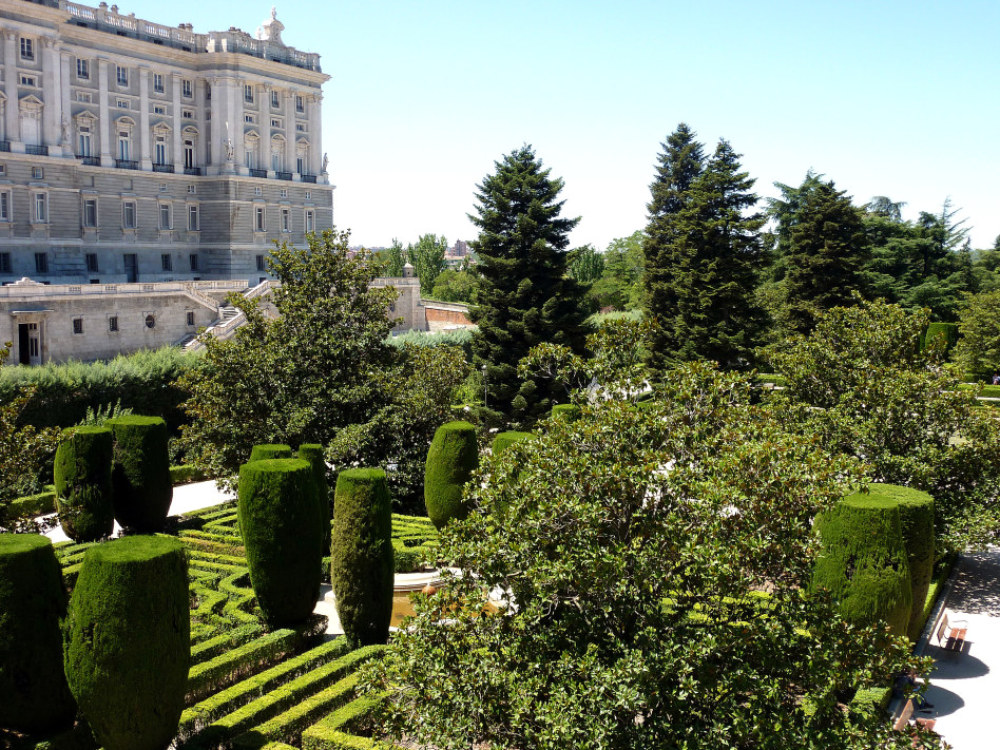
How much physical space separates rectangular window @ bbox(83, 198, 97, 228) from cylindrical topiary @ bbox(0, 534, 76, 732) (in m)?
50.6

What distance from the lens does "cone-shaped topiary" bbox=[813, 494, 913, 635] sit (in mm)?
14078

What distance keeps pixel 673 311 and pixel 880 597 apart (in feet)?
94.3

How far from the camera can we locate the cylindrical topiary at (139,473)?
819 inches

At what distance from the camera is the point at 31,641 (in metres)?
10.7

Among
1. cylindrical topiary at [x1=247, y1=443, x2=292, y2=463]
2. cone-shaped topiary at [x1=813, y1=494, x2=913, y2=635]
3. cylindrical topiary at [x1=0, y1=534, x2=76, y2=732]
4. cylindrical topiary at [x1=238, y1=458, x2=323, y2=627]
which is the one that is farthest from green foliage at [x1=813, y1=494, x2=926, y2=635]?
cylindrical topiary at [x1=0, y1=534, x2=76, y2=732]

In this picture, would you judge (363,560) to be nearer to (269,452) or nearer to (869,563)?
(269,452)

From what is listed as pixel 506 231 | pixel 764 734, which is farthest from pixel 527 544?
pixel 506 231

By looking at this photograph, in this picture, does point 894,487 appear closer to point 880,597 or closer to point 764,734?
point 880,597

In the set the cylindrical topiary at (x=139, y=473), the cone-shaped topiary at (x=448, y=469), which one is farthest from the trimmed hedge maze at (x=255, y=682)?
the cone-shaped topiary at (x=448, y=469)

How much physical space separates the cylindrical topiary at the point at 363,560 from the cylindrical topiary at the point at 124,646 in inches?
156

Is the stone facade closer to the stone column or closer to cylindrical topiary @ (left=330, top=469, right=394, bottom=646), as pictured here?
the stone column

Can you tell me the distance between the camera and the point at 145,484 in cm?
2083

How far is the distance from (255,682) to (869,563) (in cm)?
946

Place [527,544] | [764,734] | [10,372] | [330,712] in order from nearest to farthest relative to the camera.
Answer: [764,734], [527,544], [330,712], [10,372]
